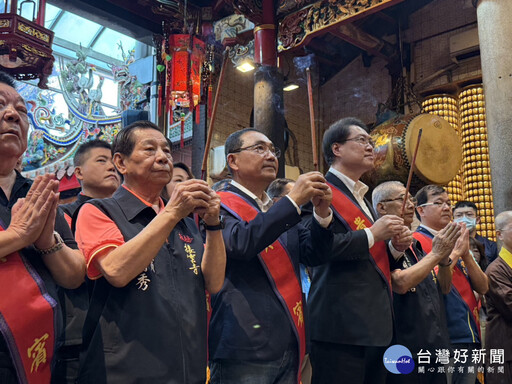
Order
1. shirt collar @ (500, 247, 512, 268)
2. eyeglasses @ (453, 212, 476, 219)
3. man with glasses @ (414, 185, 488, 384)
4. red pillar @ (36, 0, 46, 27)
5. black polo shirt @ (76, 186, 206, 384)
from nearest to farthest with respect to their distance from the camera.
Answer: black polo shirt @ (76, 186, 206, 384) < man with glasses @ (414, 185, 488, 384) < shirt collar @ (500, 247, 512, 268) < eyeglasses @ (453, 212, 476, 219) < red pillar @ (36, 0, 46, 27)

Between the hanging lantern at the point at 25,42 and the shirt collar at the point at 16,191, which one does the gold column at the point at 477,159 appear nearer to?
the hanging lantern at the point at 25,42

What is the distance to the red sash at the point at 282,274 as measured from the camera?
6.25 feet

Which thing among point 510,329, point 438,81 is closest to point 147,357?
point 510,329

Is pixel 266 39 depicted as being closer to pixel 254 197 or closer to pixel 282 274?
pixel 254 197

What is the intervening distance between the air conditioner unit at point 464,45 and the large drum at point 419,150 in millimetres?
1516

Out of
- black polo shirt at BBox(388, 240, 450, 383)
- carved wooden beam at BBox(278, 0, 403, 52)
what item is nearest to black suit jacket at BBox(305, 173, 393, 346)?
black polo shirt at BBox(388, 240, 450, 383)

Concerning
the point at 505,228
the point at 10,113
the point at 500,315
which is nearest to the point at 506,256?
the point at 505,228

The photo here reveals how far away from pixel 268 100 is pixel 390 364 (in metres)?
4.15

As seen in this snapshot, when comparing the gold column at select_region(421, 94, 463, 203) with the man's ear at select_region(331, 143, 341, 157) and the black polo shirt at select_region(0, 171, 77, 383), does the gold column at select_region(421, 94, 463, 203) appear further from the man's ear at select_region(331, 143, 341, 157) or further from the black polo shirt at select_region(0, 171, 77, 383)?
the black polo shirt at select_region(0, 171, 77, 383)

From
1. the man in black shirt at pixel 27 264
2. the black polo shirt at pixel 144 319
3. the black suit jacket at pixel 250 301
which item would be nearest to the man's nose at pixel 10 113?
the man in black shirt at pixel 27 264

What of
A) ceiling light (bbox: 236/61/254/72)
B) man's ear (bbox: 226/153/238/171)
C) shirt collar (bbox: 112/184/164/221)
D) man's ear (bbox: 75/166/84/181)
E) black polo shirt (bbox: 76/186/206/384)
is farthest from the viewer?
ceiling light (bbox: 236/61/254/72)

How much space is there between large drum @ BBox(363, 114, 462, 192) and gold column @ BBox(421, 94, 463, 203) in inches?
29.6

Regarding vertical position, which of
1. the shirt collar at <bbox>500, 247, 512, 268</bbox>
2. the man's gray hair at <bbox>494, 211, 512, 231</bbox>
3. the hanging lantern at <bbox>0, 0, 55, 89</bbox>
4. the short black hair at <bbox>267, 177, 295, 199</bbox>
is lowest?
the shirt collar at <bbox>500, 247, 512, 268</bbox>

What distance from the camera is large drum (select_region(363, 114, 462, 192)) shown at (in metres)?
5.85
